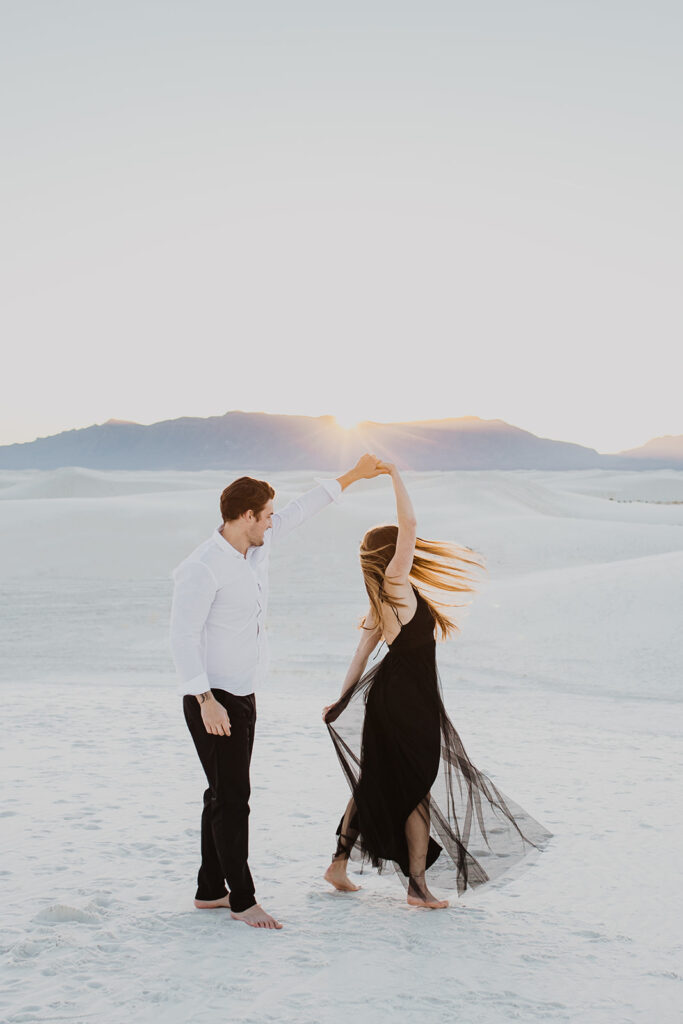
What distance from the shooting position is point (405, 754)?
4.31 meters

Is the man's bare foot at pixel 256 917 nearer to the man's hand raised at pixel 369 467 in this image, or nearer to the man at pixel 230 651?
the man at pixel 230 651

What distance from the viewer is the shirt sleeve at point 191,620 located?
385 centimetres

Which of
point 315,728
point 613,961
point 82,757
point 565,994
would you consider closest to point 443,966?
point 565,994

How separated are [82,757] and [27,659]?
19.5ft

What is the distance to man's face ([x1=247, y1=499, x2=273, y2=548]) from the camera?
4.09 meters

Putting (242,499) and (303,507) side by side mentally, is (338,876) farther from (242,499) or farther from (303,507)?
(242,499)

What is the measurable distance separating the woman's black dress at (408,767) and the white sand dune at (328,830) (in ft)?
0.82

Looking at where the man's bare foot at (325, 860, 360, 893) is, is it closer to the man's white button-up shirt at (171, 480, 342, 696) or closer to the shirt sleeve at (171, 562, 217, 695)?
the man's white button-up shirt at (171, 480, 342, 696)

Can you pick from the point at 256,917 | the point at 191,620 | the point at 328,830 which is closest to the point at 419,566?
the point at 191,620

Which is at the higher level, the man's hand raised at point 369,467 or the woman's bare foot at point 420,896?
the man's hand raised at point 369,467

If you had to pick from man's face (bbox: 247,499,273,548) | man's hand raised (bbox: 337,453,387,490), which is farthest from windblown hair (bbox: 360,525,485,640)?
man's face (bbox: 247,499,273,548)

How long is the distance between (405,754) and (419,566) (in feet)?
2.75

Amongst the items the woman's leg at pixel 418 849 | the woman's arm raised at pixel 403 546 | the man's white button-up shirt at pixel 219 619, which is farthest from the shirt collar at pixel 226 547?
the woman's leg at pixel 418 849

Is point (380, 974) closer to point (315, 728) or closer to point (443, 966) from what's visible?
point (443, 966)
